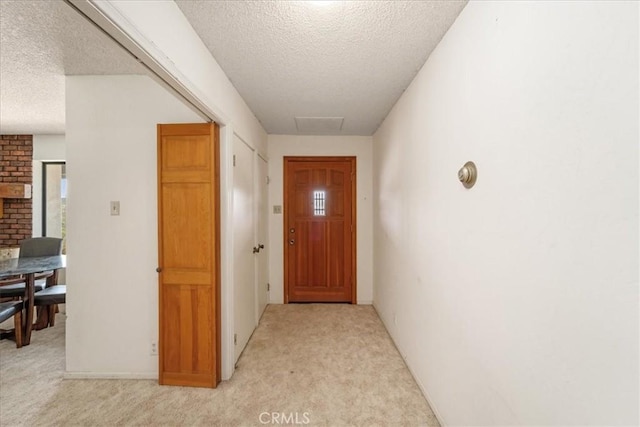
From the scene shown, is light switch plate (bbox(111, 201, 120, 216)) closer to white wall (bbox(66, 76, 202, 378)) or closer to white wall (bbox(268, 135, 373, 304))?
white wall (bbox(66, 76, 202, 378))

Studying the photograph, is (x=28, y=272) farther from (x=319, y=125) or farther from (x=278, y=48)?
(x=319, y=125)

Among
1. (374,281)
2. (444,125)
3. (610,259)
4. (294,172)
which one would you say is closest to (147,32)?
(444,125)

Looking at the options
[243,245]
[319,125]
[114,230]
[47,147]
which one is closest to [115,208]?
[114,230]

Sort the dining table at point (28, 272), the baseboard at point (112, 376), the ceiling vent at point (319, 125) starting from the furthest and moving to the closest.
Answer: the ceiling vent at point (319, 125), the dining table at point (28, 272), the baseboard at point (112, 376)

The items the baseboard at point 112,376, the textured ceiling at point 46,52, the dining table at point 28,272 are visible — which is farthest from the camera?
the dining table at point 28,272

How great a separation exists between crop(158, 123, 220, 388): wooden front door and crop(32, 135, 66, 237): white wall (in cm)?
359

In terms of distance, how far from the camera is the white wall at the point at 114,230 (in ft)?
7.02

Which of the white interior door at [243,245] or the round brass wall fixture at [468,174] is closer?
the round brass wall fixture at [468,174]

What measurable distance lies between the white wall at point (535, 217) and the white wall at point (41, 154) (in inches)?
214

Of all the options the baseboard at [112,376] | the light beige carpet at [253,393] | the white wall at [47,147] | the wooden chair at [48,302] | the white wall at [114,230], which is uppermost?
the white wall at [47,147]

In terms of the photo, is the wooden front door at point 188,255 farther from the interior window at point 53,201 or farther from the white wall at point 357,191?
the interior window at point 53,201

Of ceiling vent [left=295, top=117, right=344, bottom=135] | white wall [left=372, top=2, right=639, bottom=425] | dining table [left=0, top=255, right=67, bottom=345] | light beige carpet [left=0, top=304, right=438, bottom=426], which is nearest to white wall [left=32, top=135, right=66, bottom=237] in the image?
dining table [left=0, top=255, right=67, bottom=345]

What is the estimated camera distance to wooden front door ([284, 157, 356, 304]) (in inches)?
154

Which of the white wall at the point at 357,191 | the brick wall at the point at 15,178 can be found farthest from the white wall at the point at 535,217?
the brick wall at the point at 15,178
